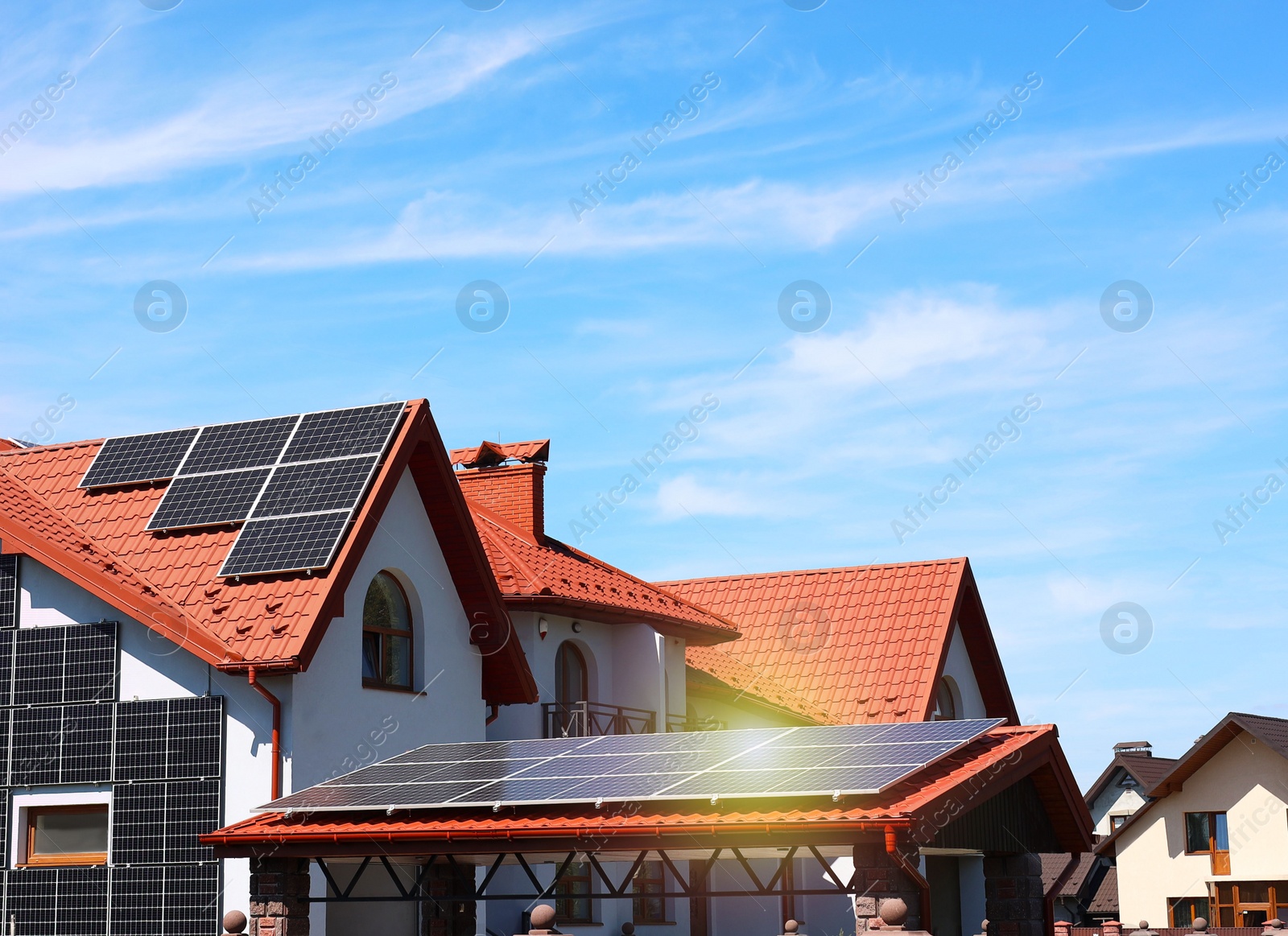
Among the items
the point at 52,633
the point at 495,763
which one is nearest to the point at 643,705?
the point at 495,763

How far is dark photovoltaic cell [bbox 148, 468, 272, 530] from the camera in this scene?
20.0 metres

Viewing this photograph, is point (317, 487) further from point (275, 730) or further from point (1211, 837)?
point (1211, 837)

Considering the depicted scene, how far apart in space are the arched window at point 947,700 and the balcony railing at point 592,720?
8.84m

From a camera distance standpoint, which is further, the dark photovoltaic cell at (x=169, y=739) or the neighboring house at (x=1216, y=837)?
the neighboring house at (x=1216, y=837)

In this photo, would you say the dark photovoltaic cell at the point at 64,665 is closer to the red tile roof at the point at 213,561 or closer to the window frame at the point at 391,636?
the red tile roof at the point at 213,561

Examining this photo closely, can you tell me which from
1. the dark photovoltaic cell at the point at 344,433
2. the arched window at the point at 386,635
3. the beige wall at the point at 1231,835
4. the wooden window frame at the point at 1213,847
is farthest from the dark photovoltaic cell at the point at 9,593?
the wooden window frame at the point at 1213,847

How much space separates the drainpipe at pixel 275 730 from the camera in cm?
1752

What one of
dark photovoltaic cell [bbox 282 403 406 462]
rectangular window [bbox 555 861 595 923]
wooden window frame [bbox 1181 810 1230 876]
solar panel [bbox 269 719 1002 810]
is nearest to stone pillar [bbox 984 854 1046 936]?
solar panel [bbox 269 719 1002 810]

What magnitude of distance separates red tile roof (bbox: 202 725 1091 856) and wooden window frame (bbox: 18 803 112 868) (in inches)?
100

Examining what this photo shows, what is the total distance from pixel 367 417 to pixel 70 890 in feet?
23.0

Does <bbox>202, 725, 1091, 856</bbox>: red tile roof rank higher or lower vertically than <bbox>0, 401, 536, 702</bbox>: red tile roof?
lower

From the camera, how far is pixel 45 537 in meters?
18.9

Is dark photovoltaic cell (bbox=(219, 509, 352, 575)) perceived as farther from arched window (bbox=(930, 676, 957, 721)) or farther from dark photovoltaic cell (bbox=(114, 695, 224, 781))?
arched window (bbox=(930, 676, 957, 721))

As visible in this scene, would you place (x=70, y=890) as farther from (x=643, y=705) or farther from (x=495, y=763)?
(x=643, y=705)
